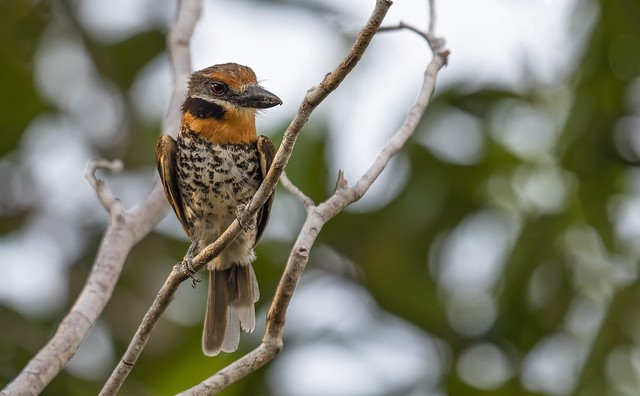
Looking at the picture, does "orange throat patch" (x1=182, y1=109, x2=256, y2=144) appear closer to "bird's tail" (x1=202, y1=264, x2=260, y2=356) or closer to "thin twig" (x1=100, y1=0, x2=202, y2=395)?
"thin twig" (x1=100, y1=0, x2=202, y2=395)

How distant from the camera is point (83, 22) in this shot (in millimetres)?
7742

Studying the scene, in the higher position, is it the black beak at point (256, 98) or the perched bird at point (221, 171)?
the black beak at point (256, 98)

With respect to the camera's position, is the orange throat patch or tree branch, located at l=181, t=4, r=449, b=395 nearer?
tree branch, located at l=181, t=4, r=449, b=395

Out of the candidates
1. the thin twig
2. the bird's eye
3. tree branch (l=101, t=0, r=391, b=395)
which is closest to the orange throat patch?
the bird's eye

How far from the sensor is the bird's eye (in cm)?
461

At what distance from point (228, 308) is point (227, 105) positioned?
827 mm

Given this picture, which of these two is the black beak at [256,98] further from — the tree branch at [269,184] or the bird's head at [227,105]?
the tree branch at [269,184]

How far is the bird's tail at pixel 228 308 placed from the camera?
178 inches

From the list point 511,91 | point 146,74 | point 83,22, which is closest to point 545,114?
point 511,91

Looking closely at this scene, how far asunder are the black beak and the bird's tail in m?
0.71

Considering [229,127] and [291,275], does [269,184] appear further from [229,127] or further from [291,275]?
[229,127]

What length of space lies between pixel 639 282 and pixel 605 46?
1.34 metres

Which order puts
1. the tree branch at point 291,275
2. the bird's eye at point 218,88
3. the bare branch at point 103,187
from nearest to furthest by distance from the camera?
1. the tree branch at point 291,275
2. the bare branch at point 103,187
3. the bird's eye at point 218,88

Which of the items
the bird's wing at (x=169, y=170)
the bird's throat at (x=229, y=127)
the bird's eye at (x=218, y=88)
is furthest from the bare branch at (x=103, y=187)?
the bird's eye at (x=218, y=88)
